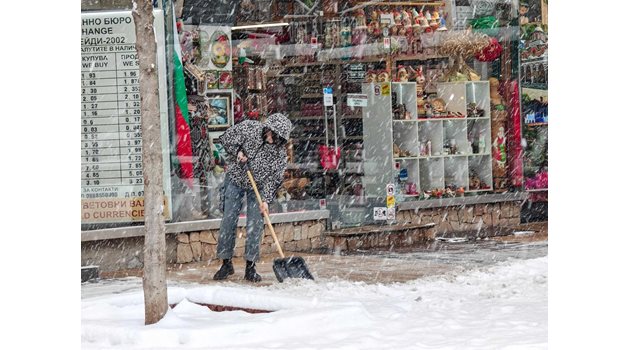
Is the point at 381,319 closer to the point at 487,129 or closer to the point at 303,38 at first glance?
the point at 303,38

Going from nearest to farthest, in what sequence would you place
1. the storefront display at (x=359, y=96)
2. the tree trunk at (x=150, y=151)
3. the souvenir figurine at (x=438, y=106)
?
the tree trunk at (x=150, y=151) < the storefront display at (x=359, y=96) < the souvenir figurine at (x=438, y=106)

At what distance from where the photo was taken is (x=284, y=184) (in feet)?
37.8

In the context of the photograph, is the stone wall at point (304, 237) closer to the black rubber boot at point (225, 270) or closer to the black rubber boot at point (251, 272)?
the black rubber boot at point (225, 270)

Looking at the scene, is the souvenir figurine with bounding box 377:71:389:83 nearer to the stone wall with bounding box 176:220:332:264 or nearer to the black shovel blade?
the stone wall with bounding box 176:220:332:264

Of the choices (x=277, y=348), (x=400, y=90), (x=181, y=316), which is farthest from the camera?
(x=400, y=90)

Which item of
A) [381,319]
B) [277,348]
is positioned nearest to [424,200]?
[381,319]

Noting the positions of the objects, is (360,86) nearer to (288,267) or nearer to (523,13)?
(523,13)

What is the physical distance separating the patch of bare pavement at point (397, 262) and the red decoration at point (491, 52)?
1992 millimetres

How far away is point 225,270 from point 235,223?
1.30 feet

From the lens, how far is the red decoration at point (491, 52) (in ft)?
42.4

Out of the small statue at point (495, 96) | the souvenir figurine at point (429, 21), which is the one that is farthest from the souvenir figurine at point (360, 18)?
the small statue at point (495, 96)

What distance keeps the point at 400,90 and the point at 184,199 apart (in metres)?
3.03

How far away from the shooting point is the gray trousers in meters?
9.63

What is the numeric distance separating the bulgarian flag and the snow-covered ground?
50.8 inches
